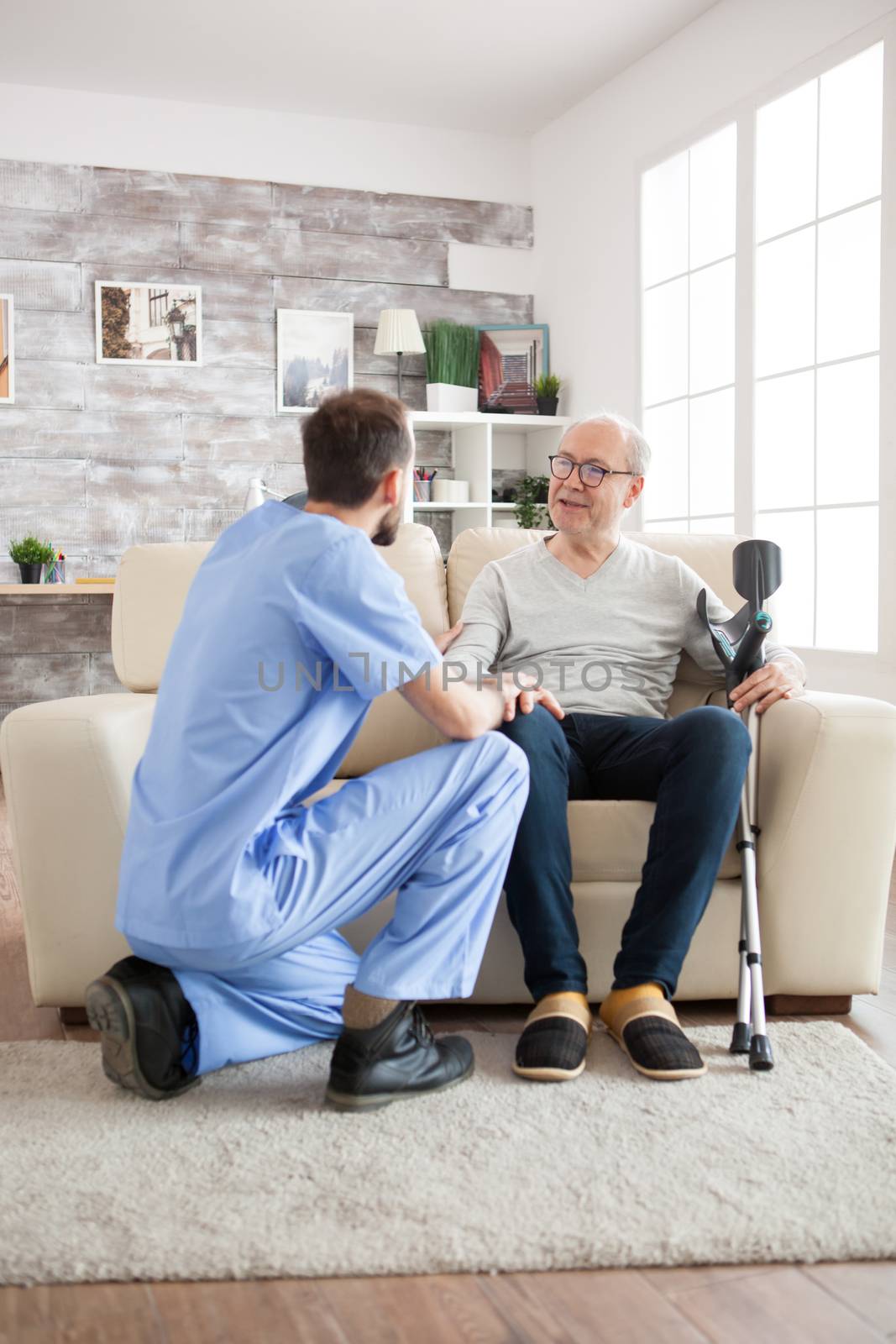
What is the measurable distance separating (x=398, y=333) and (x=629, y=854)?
394 centimetres

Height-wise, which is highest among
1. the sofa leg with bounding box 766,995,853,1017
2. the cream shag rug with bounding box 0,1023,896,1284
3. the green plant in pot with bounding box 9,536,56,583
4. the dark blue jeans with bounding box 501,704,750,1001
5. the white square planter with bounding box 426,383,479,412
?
the white square planter with bounding box 426,383,479,412

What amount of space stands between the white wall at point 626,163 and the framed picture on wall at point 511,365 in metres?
Result: 0.10

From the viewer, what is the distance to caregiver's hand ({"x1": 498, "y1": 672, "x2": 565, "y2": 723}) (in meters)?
2.10

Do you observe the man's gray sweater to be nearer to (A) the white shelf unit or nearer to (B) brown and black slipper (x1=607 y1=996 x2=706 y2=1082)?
(B) brown and black slipper (x1=607 y1=996 x2=706 y2=1082)

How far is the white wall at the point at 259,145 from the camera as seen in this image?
530 cm

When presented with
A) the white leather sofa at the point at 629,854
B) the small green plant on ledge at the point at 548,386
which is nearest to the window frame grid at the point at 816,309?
the small green plant on ledge at the point at 548,386

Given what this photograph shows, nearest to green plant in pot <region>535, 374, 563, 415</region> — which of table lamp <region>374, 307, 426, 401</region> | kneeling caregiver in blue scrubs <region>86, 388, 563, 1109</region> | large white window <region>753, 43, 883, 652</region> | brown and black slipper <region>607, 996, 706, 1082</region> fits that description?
table lamp <region>374, 307, 426, 401</region>

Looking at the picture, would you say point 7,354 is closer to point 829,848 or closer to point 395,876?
point 395,876

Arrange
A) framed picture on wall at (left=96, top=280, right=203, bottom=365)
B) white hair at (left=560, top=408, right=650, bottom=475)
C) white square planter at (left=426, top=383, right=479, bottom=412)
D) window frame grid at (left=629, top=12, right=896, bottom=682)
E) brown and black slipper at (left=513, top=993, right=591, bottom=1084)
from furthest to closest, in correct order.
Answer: white square planter at (left=426, top=383, right=479, bottom=412), framed picture on wall at (left=96, top=280, right=203, bottom=365), window frame grid at (left=629, top=12, right=896, bottom=682), white hair at (left=560, top=408, right=650, bottom=475), brown and black slipper at (left=513, top=993, right=591, bottom=1084)

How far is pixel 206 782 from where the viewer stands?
5.48ft

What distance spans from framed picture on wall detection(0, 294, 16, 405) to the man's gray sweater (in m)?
3.50

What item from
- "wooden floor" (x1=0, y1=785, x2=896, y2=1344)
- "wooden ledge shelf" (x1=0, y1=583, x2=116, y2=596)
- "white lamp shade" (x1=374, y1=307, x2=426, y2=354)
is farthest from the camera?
"white lamp shade" (x1=374, y1=307, x2=426, y2=354)

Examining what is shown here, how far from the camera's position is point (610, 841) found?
216 cm

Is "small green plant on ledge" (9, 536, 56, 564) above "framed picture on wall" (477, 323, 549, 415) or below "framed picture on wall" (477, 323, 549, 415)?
below
